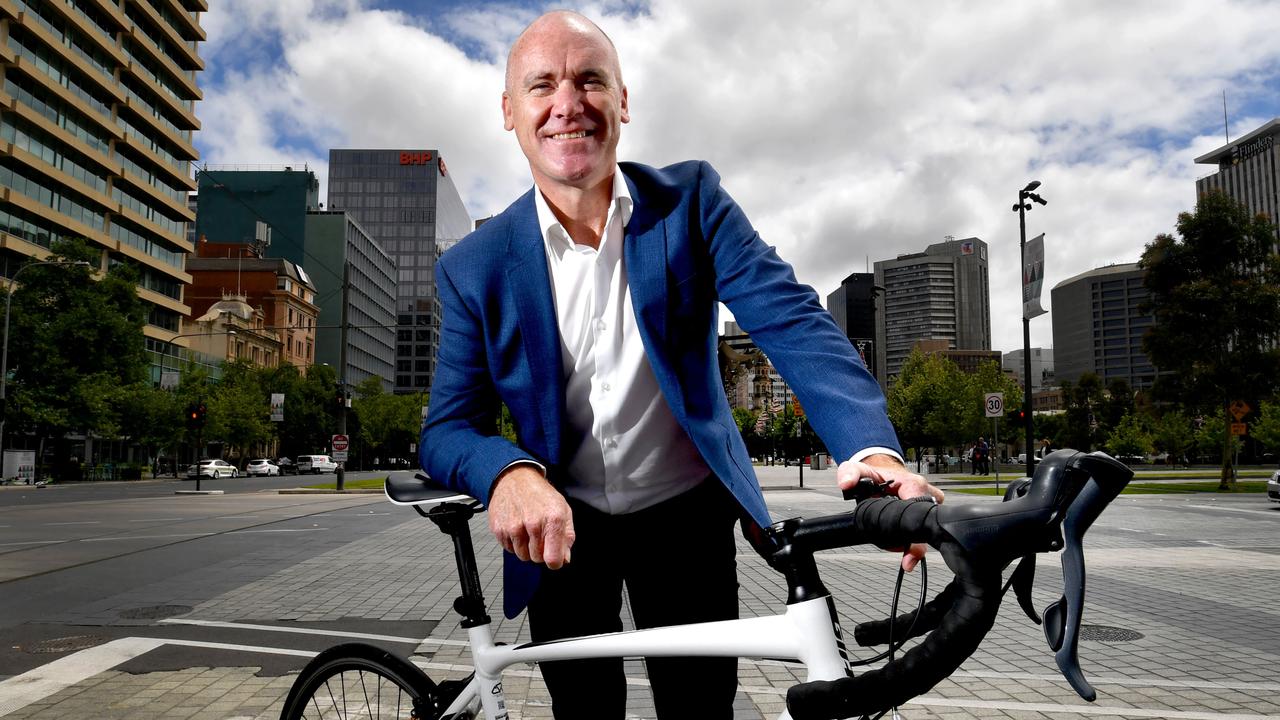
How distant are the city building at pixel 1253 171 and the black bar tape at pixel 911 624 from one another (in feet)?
446

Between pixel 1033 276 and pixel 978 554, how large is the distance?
20318 millimetres

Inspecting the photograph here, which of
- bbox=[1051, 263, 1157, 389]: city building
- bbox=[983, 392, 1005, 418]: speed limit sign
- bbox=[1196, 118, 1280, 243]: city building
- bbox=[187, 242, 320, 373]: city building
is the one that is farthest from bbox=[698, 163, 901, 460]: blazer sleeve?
bbox=[1051, 263, 1157, 389]: city building

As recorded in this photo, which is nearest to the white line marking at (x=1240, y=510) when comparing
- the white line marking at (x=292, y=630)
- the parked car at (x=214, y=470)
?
the white line marking at (x=292, y=630)

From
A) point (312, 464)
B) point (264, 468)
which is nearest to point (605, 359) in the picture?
point (264, 468)

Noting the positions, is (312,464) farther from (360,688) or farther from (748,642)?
(748,642)

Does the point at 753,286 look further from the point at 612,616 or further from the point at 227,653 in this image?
the point at 227,653

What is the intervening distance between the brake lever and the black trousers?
3.10ft

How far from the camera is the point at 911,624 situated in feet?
4.09

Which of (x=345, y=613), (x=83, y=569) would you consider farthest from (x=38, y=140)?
(x=345, y=613)

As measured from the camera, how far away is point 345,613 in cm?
743

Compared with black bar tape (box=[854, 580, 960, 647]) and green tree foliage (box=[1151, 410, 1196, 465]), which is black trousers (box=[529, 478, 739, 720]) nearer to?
black bar tape (box=[854, 580, 960, 647])

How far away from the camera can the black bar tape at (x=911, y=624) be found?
3.81 ft

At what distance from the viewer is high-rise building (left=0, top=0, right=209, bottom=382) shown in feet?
167

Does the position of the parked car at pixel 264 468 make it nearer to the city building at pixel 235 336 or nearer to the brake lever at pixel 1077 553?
the city building at pixel 235 336
